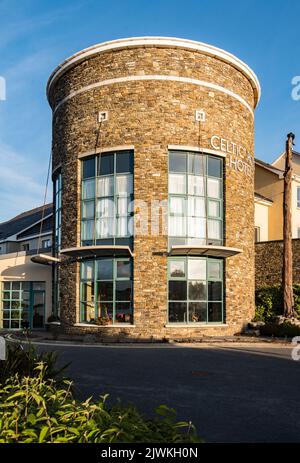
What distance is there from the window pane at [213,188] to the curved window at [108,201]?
140 inches

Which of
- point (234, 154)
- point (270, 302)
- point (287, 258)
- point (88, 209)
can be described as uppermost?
point (234, 154)

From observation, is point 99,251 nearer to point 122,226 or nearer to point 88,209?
point 122,226

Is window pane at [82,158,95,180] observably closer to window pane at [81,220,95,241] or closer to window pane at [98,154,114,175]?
window pane at [98,154,114,175]

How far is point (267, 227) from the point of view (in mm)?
33469

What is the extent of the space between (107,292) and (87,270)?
4.93 ft

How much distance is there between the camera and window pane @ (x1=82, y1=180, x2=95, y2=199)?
2111 cm

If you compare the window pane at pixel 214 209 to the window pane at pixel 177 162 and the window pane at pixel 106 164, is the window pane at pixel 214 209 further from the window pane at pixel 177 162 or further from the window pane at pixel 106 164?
the window pane at pixel 106 164

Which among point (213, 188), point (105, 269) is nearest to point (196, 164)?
point (213, 188)

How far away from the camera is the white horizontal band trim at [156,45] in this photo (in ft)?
66.4

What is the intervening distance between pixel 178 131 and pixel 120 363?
11.1m

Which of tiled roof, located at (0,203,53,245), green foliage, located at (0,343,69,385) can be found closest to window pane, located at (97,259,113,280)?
green foliage, located at (0,343,69,385)

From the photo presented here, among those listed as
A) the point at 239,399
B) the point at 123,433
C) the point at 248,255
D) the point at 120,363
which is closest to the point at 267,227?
the point at 248,255

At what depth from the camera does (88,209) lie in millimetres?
21203

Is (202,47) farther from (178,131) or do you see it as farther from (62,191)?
(62,191)
